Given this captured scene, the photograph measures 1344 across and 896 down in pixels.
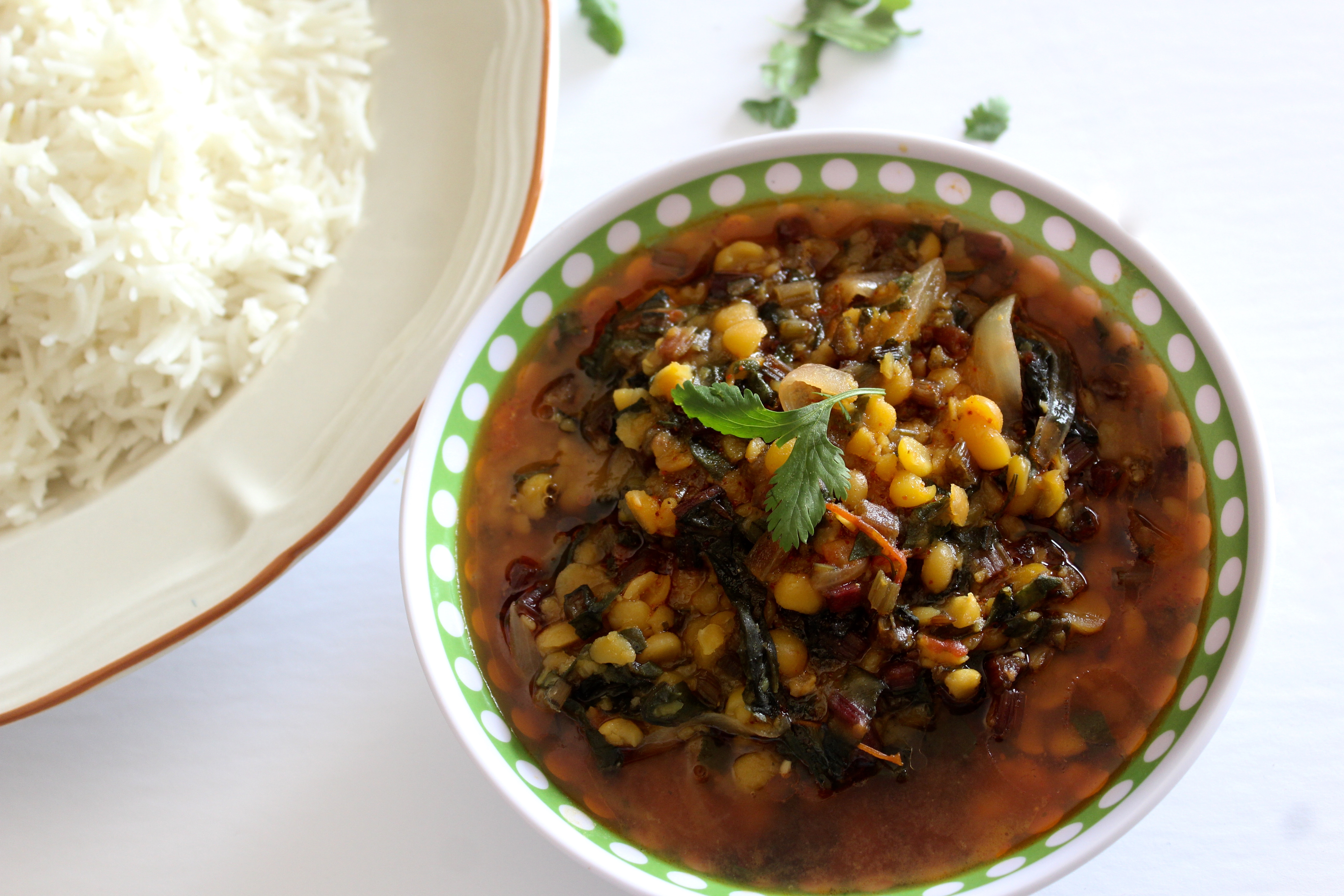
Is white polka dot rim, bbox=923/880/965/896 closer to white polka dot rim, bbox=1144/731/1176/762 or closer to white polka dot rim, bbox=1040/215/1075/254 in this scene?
white polka dot rim, bbox=1144/731/1176/762

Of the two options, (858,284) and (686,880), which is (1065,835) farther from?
(858,284)

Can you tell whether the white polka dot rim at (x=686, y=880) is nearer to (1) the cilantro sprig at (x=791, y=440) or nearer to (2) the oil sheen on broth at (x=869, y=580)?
(2) the oil sheen on broth at (x=869, y=580)

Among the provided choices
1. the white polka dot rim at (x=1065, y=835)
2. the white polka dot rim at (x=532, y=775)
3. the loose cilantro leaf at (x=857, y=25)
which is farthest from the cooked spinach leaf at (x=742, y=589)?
the loose cilantro leaf at (x=857, y=25)

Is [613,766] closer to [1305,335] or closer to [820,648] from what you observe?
[820,648]

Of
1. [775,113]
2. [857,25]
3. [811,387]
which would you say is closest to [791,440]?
[811,387]

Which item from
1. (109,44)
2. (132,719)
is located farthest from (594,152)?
(132,719)

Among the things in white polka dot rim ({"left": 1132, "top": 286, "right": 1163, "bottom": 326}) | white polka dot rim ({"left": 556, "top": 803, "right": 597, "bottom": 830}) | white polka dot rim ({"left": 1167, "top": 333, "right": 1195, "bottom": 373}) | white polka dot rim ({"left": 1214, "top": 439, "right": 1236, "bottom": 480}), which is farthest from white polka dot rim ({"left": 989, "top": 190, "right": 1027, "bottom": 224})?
white polka dot rim ({"left": 556, "top": 803, "right": 597, "bottom": 830})

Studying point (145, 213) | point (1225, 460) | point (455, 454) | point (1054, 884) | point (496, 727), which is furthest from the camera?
point (145, 213)
